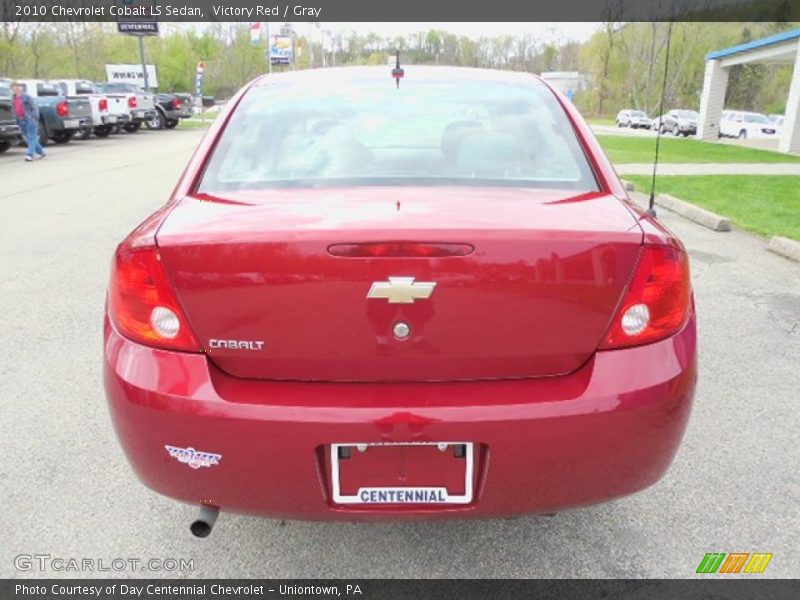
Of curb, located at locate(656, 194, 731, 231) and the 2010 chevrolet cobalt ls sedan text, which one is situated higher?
the 2010 chevrolet cobalt ls sedan text

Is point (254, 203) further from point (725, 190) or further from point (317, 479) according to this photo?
point (725, 190)

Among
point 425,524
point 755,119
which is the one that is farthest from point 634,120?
point 425,524

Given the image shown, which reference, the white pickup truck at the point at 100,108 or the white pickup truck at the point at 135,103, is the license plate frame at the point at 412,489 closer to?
the white pickup truck at the point at 100,108

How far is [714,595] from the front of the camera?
7.17 ft

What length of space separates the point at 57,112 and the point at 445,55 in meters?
51.9

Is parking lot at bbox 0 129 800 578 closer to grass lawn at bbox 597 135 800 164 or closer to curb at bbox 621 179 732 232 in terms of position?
curb at bbox 621 179 732 232

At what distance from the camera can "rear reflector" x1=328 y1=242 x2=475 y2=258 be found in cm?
178

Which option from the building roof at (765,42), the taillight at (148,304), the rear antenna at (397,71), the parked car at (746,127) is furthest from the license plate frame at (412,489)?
the parked car at (746,127)

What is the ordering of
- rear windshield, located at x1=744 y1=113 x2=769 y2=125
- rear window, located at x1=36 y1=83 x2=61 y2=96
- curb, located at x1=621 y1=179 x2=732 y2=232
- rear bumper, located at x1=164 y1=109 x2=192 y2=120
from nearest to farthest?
curb, located at x1=621 y1=179 x2=732 y2=232 → rear window, located at x1=36 y1=83 x2=61 y2=96 → rear bumper, located at x1=164 y1=109 x2=192 y2=120 → rear windshield, located at x1=744 y1=113 x2=769 y2=125

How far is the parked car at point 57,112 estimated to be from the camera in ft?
68.0

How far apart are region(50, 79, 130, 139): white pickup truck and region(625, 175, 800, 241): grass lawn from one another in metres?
19.0

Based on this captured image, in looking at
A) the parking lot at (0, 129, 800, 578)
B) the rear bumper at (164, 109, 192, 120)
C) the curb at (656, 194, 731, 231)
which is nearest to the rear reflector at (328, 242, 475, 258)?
the parking lot at (0, 129, 800, 578)

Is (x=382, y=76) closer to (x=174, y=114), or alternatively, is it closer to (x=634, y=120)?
(x=174, y=114)

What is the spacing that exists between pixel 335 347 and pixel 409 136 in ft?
3.74
